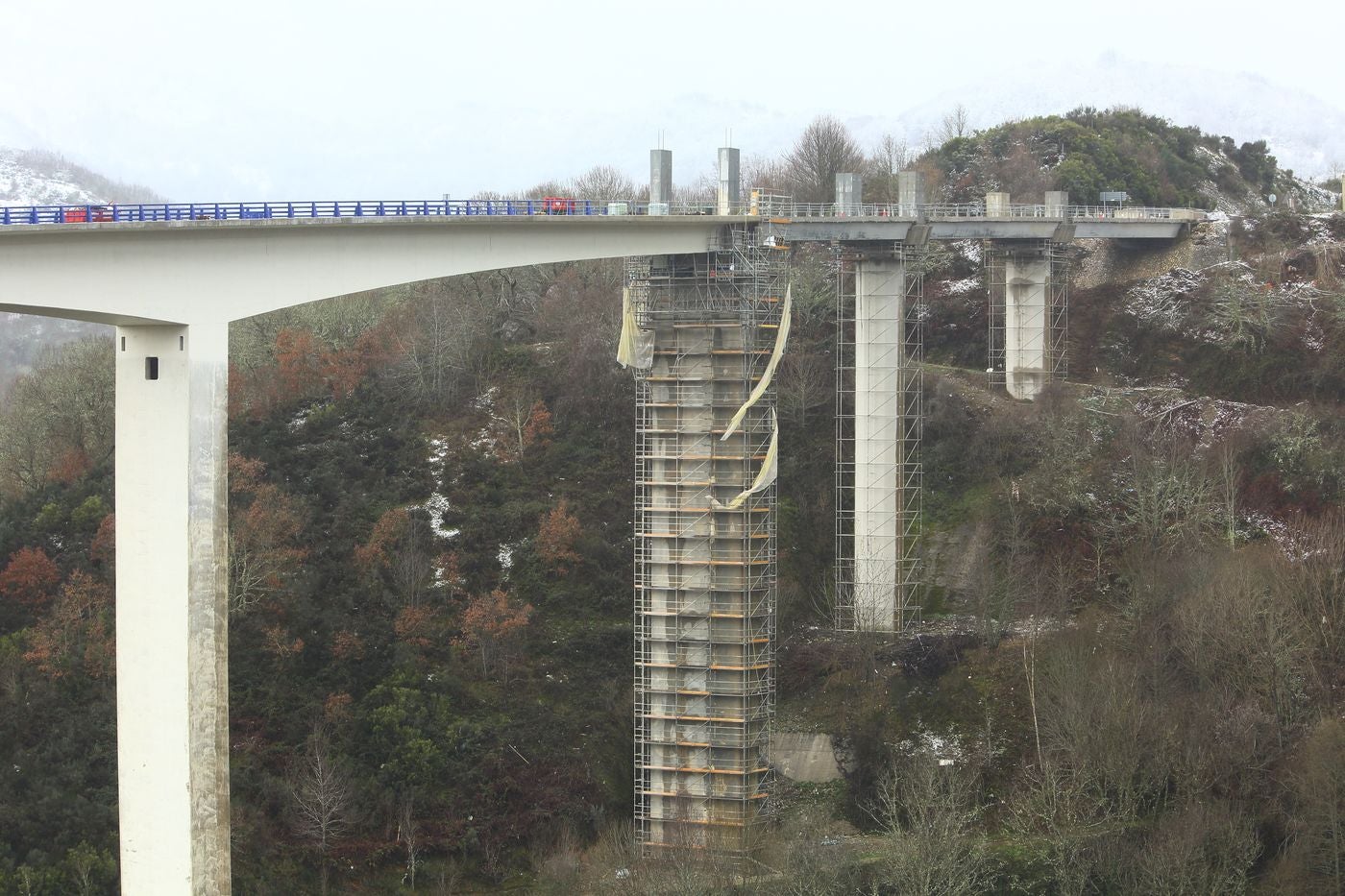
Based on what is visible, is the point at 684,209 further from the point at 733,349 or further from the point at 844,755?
the point at 844,755

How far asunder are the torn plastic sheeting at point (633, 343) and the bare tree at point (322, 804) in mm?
9917

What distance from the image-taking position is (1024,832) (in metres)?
32.6

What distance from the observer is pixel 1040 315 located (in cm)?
4725

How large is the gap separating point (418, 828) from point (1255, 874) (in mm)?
15574

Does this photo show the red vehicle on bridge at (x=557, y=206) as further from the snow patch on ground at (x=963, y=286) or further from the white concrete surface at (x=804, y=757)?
the snow patch on ground at (x=963, y=286)

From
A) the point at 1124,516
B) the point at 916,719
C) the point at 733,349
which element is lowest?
the point at 916,719

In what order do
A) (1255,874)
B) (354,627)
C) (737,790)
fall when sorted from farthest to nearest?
(354,627)
(737,790)
(1255,874)

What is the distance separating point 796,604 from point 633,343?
927cm

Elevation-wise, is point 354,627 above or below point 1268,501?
below

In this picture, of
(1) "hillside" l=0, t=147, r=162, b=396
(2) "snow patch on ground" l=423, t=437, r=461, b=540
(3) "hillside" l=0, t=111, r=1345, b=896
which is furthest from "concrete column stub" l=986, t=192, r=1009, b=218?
(1) "hillside" l=0, t=147, r=162, b=396

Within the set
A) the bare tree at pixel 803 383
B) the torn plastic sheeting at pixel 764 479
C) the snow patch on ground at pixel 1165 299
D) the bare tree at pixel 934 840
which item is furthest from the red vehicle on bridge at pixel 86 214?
the snow patch on ground at pixel 1165 299

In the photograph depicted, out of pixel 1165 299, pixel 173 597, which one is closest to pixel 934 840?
pixel 173 597

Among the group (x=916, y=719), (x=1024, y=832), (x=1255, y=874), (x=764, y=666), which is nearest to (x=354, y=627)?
(x=764, y=666)

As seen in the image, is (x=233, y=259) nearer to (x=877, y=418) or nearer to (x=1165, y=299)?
(x=877, y=418)
